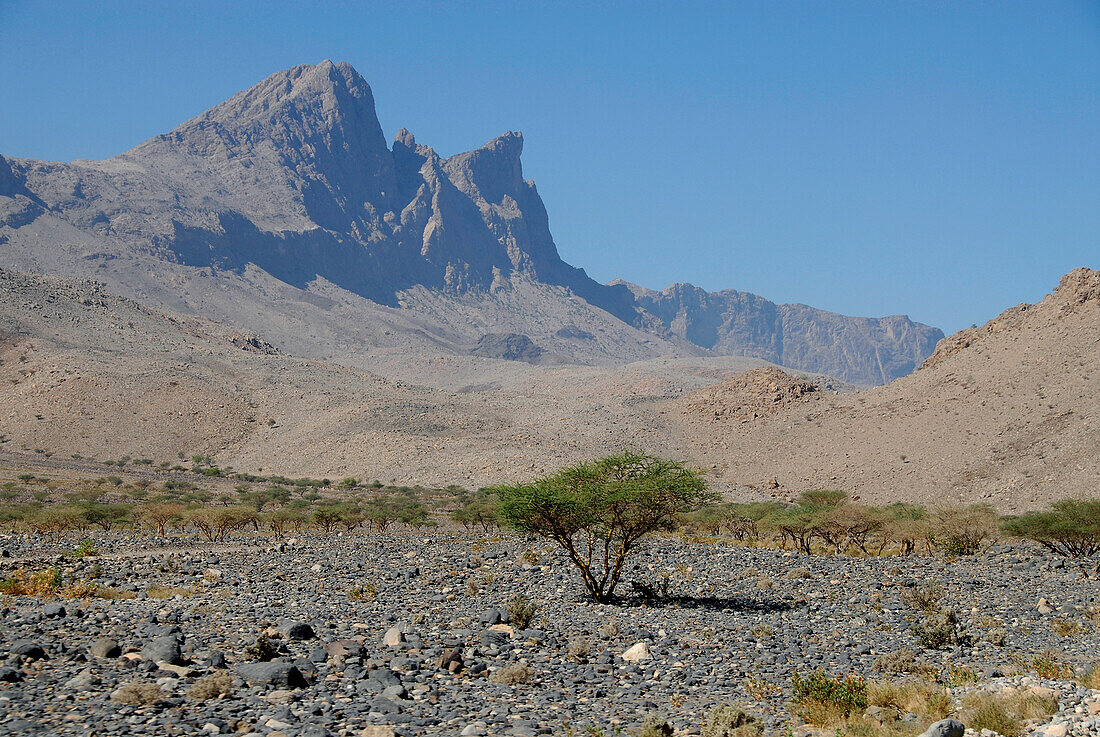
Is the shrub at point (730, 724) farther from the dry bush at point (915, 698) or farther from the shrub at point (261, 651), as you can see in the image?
the shrub at point (261, 651)

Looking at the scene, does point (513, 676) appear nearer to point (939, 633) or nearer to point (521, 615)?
point (521, 615)

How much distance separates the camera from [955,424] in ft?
207

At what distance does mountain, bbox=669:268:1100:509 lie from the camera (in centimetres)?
5394

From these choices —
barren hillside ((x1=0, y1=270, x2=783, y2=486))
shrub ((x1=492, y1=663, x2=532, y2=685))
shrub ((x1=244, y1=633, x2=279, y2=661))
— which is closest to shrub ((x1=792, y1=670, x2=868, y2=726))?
shrub ((x1=492, y1=663, x2=532, y2=685))

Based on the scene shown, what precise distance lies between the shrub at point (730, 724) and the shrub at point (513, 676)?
10.7 feet

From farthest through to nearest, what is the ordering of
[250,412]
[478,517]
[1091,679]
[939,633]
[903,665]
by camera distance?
1. [250,412]
2. [478,517]
3. [939,633]
4. [903,665]
5. [1091,679]

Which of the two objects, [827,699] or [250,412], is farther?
[250,412]

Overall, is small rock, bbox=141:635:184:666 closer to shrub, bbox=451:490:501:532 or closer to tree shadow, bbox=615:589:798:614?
tree shadow, bbox=615:589:798:614

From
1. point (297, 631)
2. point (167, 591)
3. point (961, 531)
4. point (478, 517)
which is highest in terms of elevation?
point (961, 531)

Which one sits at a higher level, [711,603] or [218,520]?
[218,520]

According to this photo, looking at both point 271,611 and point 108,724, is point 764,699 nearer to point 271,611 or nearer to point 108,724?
point 108,724

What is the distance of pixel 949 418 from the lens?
6419 centimetres

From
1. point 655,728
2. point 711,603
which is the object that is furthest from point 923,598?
point 655,728

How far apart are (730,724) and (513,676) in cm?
389
